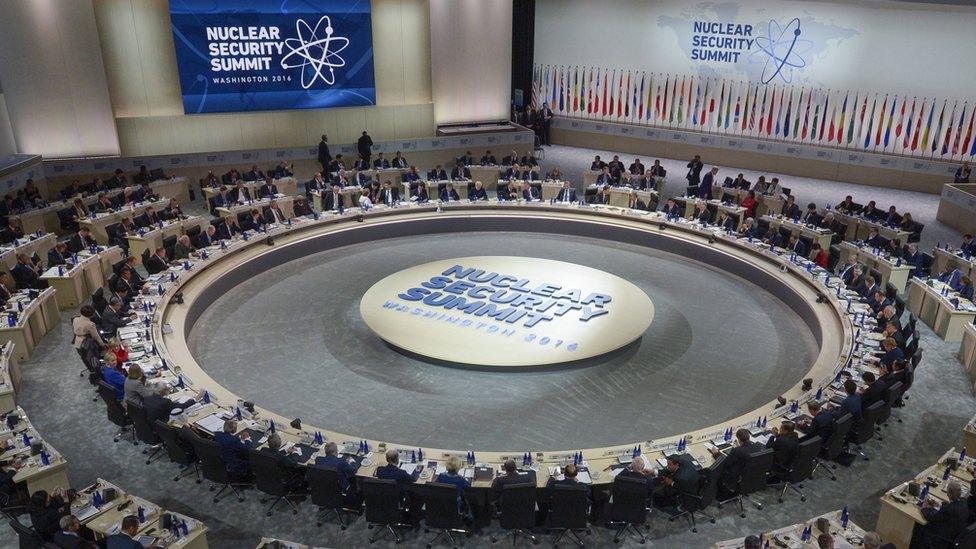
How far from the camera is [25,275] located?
1454 cm

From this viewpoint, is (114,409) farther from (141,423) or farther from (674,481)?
(674,481)

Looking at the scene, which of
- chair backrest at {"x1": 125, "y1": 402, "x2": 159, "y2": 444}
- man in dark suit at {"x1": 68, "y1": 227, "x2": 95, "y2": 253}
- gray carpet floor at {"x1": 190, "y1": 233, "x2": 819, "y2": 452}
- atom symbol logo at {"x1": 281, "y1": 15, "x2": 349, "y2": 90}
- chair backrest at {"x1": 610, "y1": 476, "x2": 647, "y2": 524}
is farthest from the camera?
atom symbol logo at {"x1": 281, "y1": 15, "x2": 349, "y2": 90}

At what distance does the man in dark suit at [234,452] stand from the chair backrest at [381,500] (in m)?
1.83

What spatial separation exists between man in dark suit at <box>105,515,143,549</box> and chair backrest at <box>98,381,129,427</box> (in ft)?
9.89

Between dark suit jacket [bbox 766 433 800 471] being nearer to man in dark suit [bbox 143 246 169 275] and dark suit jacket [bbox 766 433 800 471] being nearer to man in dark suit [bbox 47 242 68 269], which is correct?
man in dark suit [bbox 143 246 169 275]

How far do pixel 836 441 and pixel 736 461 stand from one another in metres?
1.87

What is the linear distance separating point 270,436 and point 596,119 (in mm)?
23585

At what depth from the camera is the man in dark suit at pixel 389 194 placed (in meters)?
20.3

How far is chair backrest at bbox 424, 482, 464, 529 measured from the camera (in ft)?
26.9

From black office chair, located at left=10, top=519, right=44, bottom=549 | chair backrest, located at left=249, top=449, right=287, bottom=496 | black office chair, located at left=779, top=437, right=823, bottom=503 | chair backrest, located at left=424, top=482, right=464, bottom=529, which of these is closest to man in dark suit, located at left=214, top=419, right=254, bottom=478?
chair backrest, located at left=249, top=449, right=287, bottom=496

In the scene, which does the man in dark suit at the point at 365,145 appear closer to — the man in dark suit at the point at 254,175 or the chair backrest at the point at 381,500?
the man in dark suit at the point at 254,175

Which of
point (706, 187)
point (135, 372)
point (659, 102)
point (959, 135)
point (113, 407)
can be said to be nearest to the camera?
point (135, 372)

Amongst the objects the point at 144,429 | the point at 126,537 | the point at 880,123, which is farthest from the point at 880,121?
the point at 126,537

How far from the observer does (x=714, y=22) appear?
26.2 meters
